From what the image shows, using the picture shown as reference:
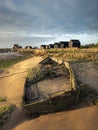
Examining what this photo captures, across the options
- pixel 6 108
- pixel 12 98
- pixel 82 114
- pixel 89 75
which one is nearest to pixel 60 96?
pixel 82 114

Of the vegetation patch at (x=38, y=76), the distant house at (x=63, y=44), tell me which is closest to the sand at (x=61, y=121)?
the vegetation patch at (x=38, y=76)

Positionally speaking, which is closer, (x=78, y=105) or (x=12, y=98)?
(x=78, y=105)

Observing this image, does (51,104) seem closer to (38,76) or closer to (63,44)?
(38,76)

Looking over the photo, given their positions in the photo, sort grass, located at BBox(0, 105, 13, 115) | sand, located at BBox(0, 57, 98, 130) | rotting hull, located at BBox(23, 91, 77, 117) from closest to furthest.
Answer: sand, located at BBox(0, 57, 98, 130) → rotting hull, located at BBox(23, 91, 77, 117) → grass, located at BBox(0, 105, 13, 115)

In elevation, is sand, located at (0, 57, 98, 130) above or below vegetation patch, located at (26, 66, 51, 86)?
below

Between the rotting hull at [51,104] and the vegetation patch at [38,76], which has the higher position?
the vegetation patch at [38,76]

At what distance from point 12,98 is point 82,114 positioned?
5068 millimetres

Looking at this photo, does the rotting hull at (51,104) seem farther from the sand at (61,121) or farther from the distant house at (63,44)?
the distant house at (63,44)

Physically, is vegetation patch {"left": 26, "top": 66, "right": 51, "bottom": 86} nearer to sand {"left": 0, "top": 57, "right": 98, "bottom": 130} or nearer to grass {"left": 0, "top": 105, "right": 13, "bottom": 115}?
grass {"left": 0, "top": 105, "right": 13, "bottom": 115}

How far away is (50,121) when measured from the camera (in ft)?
32.9

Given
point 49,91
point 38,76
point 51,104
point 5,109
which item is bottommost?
point 5,109

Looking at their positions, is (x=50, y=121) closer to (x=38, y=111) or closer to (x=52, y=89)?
(x=38, y=111)

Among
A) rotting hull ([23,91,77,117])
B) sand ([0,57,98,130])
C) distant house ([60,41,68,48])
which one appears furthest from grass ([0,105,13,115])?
distant house ([60,41,68,48])

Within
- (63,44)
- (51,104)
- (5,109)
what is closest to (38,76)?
(5,109)
